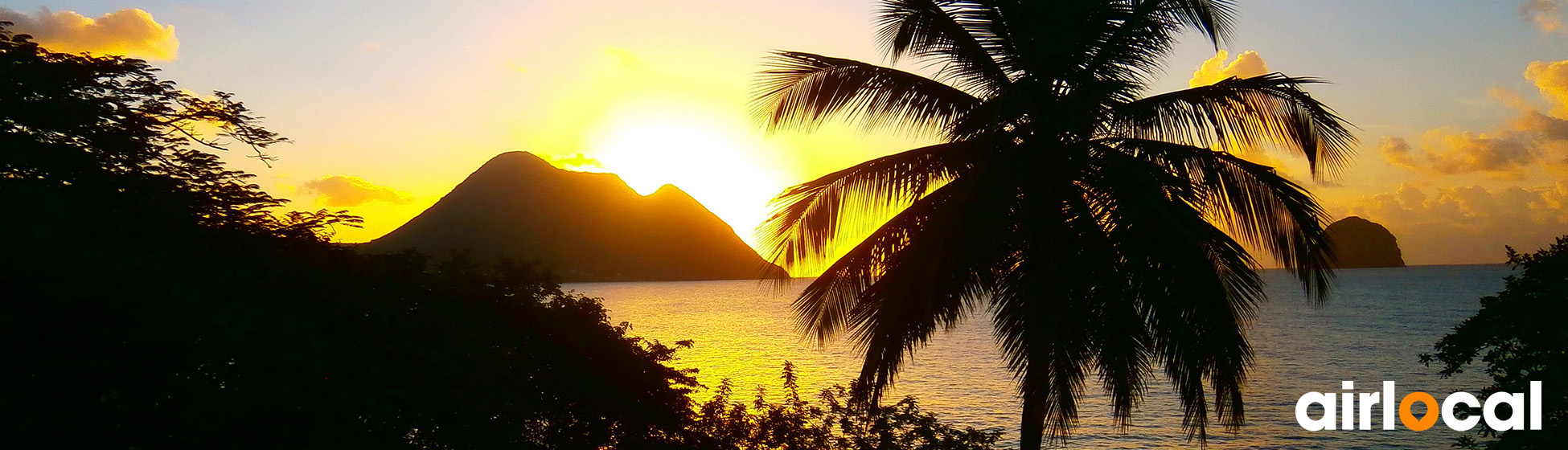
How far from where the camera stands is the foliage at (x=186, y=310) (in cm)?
602

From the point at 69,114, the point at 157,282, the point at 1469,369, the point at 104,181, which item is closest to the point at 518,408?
the point at 157,282

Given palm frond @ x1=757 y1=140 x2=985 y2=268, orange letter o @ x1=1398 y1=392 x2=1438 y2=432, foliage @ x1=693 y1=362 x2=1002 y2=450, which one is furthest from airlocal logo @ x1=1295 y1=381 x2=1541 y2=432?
palm frond @ x1=757 y1=140 x2=985 y2=268

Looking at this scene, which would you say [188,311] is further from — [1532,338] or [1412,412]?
[1412,412]

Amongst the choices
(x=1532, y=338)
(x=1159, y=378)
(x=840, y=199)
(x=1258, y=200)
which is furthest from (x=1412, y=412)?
(x=840, y=199)

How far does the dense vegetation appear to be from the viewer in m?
6.02

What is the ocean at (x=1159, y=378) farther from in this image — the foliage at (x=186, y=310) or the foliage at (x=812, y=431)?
the foliage at (x=186, y=310)

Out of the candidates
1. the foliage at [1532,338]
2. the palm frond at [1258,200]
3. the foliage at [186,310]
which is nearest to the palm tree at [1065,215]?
the palm frond at [1258,200]

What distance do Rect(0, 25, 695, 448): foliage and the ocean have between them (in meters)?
3.45

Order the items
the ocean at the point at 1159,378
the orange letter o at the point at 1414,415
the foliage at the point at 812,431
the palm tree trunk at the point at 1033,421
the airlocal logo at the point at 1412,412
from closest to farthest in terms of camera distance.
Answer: the palm tree trunk at the point at 1033,421 < the foliage at the point at 812,431 < the airlocal logo at the point at 1412,412 < the ocean at the point at 1159,378 < the orange letter o at the point at 1414,415

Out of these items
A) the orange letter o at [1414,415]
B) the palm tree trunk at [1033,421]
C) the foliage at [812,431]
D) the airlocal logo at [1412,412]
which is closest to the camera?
the palm tree trunk at [1033,421]

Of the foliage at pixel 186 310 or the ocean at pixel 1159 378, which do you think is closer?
the foliage at pixel 186 310

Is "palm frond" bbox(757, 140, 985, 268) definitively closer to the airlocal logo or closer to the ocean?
the ocean

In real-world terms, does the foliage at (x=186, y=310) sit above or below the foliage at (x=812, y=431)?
above

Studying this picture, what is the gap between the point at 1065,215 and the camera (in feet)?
23.4
